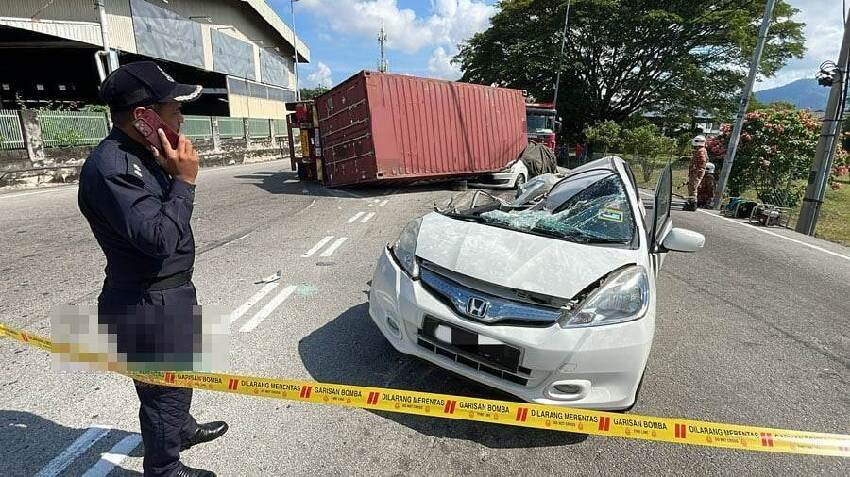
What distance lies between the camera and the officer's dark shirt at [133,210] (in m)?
1.52

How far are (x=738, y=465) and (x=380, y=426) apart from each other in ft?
6.33

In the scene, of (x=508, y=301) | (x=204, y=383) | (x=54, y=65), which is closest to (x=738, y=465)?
(x=508, y=301)

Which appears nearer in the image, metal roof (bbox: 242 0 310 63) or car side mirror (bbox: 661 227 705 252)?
car side mirror (bbox: 661 227 705 252)

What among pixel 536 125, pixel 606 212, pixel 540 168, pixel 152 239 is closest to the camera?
pixel 152 239

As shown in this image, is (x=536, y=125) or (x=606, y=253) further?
(x=536, y=125)

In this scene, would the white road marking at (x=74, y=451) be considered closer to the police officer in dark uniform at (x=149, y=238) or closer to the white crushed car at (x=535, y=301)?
the police officer in dark uniform at (x=149, y=238)

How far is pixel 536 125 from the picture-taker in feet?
62.8

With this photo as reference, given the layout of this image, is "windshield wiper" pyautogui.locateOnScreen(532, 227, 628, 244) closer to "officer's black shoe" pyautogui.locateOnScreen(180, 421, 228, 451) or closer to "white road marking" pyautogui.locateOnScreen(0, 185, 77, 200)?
"officer's black shoe" pyautogui.locateOnScreen(180, 421, 228, 451)

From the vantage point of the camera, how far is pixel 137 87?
1.60m

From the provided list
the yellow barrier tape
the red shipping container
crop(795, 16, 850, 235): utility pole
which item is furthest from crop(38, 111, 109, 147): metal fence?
crop(795, 16, 850, 235): utility pole

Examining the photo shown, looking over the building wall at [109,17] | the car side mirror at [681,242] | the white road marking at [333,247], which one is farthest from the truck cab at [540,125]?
the building wall at [109,17]

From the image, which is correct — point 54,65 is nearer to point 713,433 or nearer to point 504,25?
point 504,25

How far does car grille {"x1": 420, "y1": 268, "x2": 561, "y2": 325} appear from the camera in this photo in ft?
7.45

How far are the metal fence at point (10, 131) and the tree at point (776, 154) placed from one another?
20152mm
